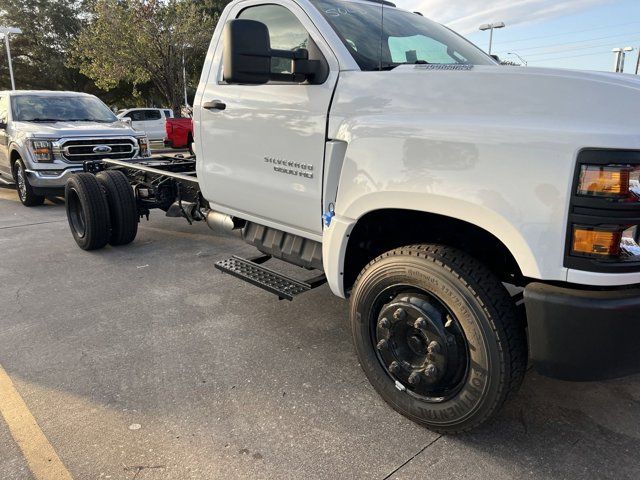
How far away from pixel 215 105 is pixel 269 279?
1.28 m

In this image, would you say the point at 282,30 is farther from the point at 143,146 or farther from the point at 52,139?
the point at 143,146

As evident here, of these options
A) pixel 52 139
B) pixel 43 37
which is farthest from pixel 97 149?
pixel 43 37

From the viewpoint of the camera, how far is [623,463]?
2350 millimetres

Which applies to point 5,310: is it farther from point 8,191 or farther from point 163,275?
point 8,191

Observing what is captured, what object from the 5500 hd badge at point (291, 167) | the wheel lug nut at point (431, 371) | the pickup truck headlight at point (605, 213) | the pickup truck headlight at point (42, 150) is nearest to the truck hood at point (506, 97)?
the pickup truck headlight at point (605, 213)

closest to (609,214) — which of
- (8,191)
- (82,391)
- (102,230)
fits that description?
(82,391)

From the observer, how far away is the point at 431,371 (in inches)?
95.2

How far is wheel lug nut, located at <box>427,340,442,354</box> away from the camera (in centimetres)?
237

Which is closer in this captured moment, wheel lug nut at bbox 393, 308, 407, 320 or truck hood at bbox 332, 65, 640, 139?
truck hood at bbox 332, 65, 640, 139

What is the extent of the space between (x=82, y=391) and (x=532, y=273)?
2.52m

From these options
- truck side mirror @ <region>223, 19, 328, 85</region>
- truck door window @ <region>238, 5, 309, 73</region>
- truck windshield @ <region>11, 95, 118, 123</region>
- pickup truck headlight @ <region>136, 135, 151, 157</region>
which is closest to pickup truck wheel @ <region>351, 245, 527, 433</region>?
truck side mirror @ <region>223, 19, 328, 85</region>

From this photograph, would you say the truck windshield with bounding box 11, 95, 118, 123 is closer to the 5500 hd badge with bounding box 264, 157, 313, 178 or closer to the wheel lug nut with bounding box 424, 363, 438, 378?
the 5500 hd badge with bounding box 264, 157, 313, 178

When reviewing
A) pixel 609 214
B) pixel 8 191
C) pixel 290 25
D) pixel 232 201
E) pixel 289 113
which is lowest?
pixel 8 191

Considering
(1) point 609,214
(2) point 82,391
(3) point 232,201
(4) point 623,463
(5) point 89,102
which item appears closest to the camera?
(1) point 609,214
